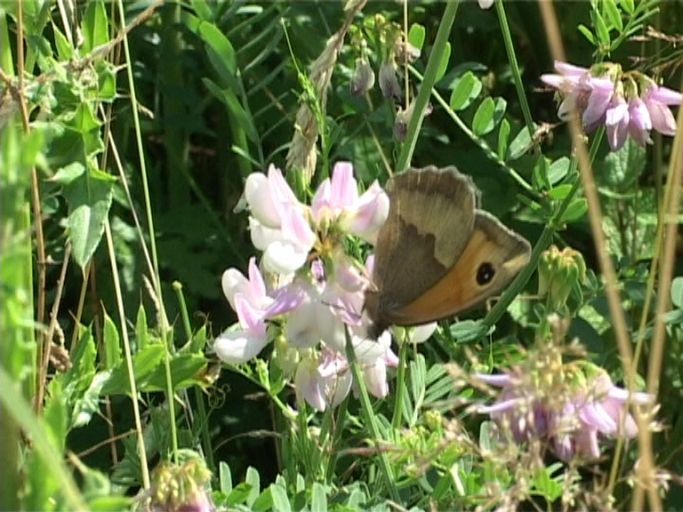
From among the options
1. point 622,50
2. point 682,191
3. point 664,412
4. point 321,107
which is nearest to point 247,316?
point 321,107

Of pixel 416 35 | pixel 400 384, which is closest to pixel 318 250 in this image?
pixel 400 384

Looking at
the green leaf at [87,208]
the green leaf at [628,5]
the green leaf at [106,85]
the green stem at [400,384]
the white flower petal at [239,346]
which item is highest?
the green leaf at [106,85]

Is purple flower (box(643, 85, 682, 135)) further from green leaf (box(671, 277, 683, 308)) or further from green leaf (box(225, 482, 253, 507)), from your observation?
green leaf (box(225, 482, 253, 507))

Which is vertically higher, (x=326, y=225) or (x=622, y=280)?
(x=326, y=225)

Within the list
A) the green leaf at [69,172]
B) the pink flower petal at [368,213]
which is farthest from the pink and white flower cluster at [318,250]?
the green leaf at [69,172]

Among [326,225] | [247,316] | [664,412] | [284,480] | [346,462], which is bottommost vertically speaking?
[664,412]

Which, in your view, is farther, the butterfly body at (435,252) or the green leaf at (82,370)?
the green leaf at (82,370)

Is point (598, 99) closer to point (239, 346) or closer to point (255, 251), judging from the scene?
point (239, 346)

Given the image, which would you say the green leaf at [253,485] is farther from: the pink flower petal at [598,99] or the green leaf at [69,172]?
the pink flower petal at [598,99]

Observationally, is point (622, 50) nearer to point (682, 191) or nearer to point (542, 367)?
point (682, 191)
